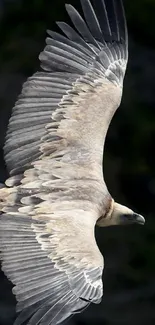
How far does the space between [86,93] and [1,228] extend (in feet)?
6.39

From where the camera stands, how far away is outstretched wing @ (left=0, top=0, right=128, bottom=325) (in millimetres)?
10984

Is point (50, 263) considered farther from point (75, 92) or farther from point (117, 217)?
point (75, 92)

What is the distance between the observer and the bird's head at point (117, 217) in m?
12.4

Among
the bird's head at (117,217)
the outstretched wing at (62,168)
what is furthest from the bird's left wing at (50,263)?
the bird's head at (117,217)

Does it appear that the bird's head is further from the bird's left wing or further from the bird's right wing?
the bird's left wing

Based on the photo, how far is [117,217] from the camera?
41.2 ft

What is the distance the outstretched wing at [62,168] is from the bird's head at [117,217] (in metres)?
0.18

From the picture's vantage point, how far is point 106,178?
17312 millimetres

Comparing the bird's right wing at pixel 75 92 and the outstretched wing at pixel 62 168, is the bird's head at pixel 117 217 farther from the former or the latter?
the bird's right wing at pixel 75 92

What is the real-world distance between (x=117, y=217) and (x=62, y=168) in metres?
0.74

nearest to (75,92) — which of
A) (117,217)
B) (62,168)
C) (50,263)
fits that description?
(62,168)

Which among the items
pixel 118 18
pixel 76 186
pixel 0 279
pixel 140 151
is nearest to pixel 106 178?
pixel 140 151

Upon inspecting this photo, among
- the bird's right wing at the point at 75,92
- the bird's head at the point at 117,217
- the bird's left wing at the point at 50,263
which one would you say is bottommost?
the bird's head at the point at 117,217

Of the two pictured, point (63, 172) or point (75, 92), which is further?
point (75, 92)
